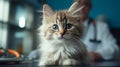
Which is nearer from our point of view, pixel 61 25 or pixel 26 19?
pixel 61 25

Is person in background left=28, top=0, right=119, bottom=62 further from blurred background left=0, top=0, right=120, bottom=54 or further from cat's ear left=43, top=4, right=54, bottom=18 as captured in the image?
cat's ear left=43, top=4, right=54, bottom=18

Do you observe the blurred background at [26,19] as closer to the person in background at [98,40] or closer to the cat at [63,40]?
the person in background at [98,40]

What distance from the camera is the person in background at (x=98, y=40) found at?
3.04 feet

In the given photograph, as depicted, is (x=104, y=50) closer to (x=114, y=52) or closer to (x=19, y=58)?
(x=114, y=52)

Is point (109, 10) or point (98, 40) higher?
point (109, 10)


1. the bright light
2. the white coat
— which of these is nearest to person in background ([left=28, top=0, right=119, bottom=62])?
the white coat

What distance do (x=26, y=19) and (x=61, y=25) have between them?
1.05ft

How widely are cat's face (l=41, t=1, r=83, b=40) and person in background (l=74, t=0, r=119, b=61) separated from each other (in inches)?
5.4

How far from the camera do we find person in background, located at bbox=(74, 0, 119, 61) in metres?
0.93

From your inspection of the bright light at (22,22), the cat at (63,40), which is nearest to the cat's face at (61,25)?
the cat at (63,40)

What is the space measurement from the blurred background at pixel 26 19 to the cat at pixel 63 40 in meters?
0.15

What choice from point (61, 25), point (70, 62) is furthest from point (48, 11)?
point (70, 62)

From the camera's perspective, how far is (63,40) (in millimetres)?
730

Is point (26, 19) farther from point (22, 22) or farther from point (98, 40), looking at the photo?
point (98, 40)
